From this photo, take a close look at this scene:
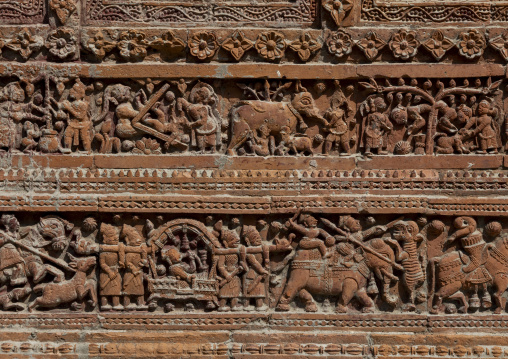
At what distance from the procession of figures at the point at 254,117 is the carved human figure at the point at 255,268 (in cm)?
74

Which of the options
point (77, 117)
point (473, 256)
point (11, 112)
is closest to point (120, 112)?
point (77, 117)

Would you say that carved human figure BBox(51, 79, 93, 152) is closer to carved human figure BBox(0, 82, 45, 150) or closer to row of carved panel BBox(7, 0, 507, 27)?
carved human figure BBox(0, 82, 45, 150)

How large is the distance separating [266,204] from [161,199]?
36.5 inches

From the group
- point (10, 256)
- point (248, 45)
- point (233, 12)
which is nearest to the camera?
point (10, 256)

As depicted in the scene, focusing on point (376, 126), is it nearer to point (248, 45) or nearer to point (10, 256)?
point (248, 45)

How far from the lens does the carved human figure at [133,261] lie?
19.2ft

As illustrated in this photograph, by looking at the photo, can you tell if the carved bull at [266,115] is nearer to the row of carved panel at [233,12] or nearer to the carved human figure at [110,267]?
the row of carved panel at [233,12]

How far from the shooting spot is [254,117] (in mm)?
5938

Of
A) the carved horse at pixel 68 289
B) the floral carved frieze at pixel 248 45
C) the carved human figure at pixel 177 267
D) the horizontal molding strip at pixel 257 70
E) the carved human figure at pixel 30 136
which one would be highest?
the floral carved frieze at pixel 248 45

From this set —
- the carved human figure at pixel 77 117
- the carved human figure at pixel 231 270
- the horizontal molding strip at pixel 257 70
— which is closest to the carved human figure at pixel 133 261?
the carved human figure at pixel 231 270

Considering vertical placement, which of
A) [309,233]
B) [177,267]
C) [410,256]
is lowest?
[177,267]

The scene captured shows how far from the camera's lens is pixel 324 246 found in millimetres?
5898

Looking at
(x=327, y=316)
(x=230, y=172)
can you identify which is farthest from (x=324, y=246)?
(x=230, y=172)

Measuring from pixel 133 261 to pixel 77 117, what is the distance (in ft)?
4.52
